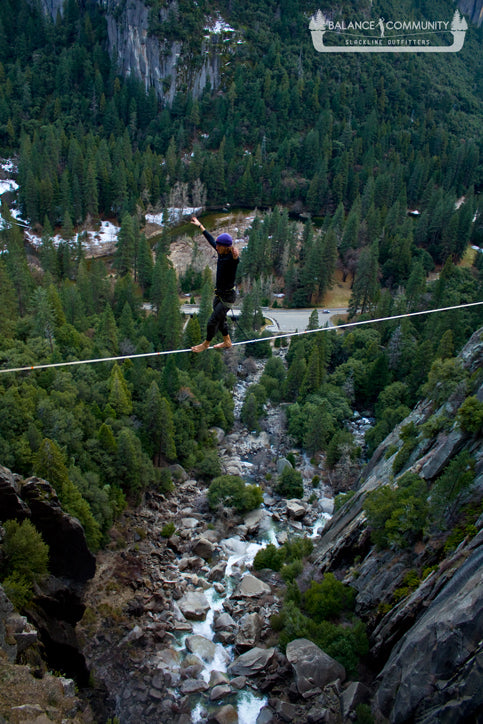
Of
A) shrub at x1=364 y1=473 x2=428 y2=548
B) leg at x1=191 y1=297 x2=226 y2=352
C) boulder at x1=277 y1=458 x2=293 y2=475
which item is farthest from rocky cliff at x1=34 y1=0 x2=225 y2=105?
leg at x1=191 y1=297 x2=226 y2=352

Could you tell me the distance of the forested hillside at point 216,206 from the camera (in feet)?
122

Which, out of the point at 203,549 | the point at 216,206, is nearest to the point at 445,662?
the point at 203,549

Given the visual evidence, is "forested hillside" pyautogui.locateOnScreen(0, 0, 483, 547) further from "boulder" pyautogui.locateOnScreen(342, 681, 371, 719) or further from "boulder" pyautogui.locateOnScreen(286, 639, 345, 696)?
"boulder" pyautogui.locateOnScreen(342, 681, 371, 719)

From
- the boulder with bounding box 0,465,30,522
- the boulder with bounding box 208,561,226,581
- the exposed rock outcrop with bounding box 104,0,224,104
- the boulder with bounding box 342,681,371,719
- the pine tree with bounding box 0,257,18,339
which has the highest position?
the exposed rock outcrop with bounding box 104,0,224,104

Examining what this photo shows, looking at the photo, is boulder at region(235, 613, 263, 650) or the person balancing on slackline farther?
boulder at region(235, 613, 263, 650)

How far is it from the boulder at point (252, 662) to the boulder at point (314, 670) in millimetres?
1820

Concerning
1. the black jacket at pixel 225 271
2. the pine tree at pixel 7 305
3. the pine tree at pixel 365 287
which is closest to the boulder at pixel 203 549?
the black jacket at pixel 225 271

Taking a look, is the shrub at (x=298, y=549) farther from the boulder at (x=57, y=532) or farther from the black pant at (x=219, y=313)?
the black pant at (x=219, y=313)

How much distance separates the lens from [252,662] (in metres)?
22.4

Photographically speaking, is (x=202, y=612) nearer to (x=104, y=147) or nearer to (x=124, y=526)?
(x=124, y=526)

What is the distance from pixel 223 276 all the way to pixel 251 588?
19146mm

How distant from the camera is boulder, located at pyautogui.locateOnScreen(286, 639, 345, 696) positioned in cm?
2003

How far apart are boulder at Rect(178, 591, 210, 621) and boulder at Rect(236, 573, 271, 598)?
1794 mm

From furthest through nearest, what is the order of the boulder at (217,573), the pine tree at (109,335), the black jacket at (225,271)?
the pine tree at (109,335), the boulder at (217,573), the black jacket at (225,271)
